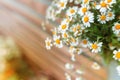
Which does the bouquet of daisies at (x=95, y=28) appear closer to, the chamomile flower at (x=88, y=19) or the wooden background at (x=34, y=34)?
the chamomile flower at (x=88, y=19)

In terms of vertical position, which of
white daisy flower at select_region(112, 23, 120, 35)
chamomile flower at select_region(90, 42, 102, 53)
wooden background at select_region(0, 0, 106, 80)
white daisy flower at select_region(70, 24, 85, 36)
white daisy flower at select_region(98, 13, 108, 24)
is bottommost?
chamomile flower at select_region(90, 42, 102, 53)

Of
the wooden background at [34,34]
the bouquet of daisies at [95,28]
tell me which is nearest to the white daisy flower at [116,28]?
the bouquet of daisies at [95,28]

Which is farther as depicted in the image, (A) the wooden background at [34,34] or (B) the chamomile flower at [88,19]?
(A) the wooden background at [34,34]

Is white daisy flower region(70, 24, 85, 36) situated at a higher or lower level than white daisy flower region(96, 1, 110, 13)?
lower

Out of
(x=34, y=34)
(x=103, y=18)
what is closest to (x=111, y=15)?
(x=103, y=18)

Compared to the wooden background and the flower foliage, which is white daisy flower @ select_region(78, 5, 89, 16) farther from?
the wooden background

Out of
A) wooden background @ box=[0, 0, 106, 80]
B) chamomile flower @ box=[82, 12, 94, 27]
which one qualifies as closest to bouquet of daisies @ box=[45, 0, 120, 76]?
chamomile flower @ box=[82, 12, 94, 27]

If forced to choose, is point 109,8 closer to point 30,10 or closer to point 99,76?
point 99,76
